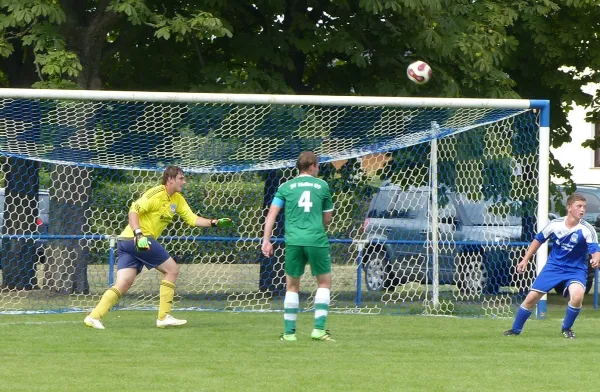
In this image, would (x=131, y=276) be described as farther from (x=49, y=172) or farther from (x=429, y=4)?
(x=429, y=4)

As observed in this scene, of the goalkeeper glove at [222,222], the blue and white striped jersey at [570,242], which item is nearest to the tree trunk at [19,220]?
the goalkeeper glove at [222,222]

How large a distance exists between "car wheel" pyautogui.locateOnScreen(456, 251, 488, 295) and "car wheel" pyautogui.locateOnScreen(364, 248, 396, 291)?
1.05 meters

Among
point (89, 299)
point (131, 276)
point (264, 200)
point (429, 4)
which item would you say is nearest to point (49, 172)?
point (89, 299)

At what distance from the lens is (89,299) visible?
15188 mm

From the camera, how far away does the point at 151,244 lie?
11.9 metres

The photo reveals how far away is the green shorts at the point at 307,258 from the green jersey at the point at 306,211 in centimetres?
6

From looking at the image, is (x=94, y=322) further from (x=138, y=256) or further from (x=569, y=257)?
(x=569, y=257)

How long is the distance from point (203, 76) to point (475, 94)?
3.78m

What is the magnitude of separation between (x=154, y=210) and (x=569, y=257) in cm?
426

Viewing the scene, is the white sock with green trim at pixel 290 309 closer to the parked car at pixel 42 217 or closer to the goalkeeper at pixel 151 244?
the goalkeeper at pixel 151 244

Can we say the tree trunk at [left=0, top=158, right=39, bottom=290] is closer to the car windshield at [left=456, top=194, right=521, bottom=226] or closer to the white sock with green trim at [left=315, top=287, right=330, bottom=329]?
the car windshield at [left=456, top=194, right=521, bottom=226]

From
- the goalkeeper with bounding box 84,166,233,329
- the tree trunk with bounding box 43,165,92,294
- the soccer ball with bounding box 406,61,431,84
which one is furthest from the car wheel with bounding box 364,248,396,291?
the goalkeeper with bounding box 84,166,233,329

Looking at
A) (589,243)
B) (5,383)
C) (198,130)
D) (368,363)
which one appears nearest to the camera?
(5,383)

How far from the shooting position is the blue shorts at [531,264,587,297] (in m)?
11.4
